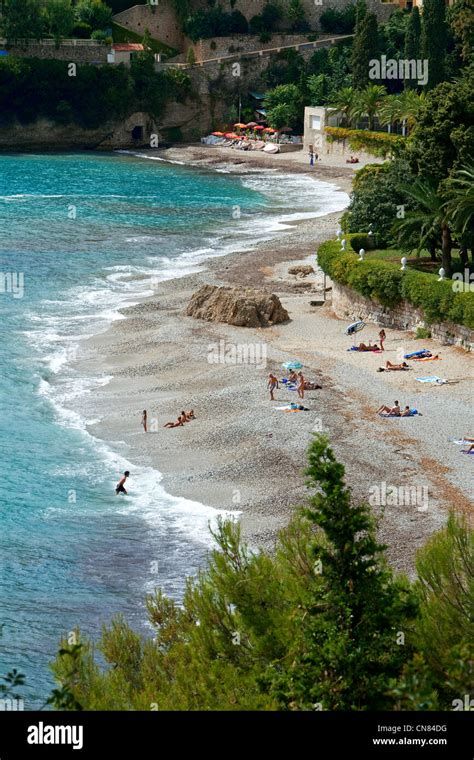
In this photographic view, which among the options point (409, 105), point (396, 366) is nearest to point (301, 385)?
point (396, 366)

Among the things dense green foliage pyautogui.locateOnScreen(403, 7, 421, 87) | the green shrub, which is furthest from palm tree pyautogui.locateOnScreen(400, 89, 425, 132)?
the green shrub

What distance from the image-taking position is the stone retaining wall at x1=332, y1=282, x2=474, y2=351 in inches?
1864

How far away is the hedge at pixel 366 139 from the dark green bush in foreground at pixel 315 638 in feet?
258

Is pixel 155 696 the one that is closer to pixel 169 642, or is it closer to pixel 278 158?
pixel 169 642

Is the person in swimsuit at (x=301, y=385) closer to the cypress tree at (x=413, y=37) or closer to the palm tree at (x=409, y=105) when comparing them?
the palm tree at (x=409, y=105)

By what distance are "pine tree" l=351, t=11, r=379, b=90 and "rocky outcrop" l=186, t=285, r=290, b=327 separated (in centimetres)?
5422

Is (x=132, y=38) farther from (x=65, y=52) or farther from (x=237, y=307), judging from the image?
(x=237, y=307)

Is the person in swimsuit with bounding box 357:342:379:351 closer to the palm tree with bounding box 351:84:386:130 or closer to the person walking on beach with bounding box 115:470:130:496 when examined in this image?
the person walking on beach with bounding box 115:470:130:496

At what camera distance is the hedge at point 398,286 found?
47031 millimetres

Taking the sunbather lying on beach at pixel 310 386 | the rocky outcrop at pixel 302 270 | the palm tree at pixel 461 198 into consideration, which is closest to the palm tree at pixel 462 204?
the palm tree at pixel 461 198

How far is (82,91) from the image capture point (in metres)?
124

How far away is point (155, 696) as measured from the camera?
19.4 meters

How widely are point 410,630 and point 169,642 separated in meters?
4.94

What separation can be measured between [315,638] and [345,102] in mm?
93590
